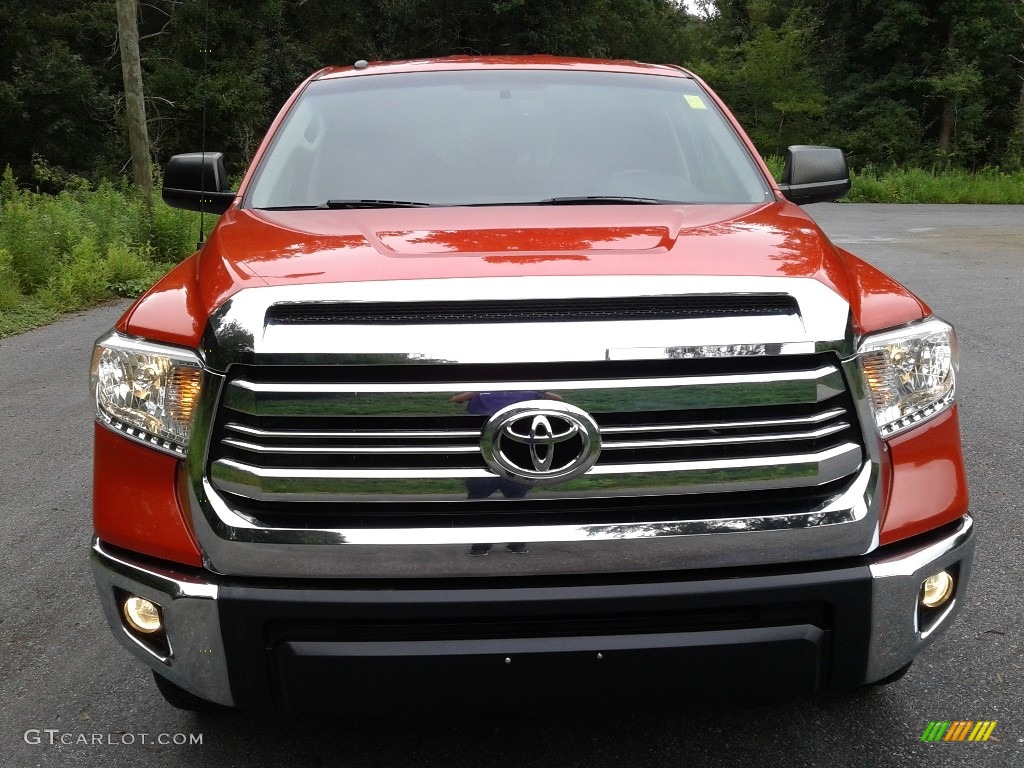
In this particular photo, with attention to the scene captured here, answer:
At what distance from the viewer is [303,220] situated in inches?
108

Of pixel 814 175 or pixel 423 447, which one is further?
pixel 814 175

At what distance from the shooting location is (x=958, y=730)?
2.55 metres

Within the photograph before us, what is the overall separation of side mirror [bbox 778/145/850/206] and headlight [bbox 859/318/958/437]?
1.43 metres

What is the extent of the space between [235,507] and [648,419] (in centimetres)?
85

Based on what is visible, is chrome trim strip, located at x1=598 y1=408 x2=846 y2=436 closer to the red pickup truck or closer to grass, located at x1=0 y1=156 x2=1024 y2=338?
the red pickup truck

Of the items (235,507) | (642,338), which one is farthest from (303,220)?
(642,338)

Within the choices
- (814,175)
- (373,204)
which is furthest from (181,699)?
(814,175)

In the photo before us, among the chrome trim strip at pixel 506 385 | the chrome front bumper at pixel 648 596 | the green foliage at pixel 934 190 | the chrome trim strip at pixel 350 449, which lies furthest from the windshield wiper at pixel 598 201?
the green foliage at pixel 934 190

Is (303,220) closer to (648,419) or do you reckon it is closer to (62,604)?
(648,419)

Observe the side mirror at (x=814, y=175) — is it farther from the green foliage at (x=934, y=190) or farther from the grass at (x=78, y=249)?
the green foliage at (x=934, y=190)

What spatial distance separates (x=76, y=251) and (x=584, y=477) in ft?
32.5

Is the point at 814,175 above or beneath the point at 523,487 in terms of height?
above

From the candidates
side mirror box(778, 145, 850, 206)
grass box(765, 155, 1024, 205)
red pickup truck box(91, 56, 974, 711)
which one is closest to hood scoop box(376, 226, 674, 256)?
red pickup truck box(91, 56, 974, 711)

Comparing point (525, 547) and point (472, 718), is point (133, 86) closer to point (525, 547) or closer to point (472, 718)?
point (472, 718)
